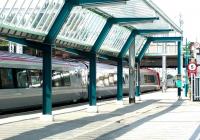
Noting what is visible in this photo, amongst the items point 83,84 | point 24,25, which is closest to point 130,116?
point 24,25

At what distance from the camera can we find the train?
19903 millimetres

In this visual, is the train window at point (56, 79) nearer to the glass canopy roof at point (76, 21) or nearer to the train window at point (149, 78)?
the glass canopy roof at point (76, 21)

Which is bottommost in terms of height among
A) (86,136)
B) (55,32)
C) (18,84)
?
(86,136)

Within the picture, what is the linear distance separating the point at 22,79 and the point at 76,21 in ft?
11.5

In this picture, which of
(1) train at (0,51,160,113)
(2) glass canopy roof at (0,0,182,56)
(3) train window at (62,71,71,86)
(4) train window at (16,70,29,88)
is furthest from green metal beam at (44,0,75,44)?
(3) train window at (62,71,71,86)

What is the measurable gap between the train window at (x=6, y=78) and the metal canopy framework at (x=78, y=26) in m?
2.39

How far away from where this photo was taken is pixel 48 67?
16.8m

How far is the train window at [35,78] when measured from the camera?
22419 millimetres

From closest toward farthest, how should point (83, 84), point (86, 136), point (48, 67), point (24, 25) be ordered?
point (86, 136)
point (24, 25)
point (48, 67)
point (83, 84)

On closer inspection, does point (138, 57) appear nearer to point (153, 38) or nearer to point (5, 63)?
point (153, 38)

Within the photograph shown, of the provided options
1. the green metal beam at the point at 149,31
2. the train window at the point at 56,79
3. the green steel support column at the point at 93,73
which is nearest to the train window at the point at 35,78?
the train window at the point at 56,79

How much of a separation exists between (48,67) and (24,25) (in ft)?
5.70

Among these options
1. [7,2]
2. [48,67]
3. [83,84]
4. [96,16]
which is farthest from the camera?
[83,84]

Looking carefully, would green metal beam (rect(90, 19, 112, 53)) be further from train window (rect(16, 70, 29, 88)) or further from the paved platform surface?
the paved platform surface
